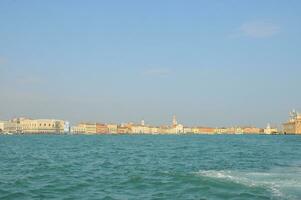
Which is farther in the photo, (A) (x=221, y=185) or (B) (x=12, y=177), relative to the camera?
(B) (x=12, y=177)

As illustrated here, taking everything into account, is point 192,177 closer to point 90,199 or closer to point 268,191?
point 268,191

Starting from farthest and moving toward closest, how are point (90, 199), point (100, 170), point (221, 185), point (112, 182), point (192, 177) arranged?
point (100, 170) < point (192, 177) < point (112, 182) < point (221, 185) < point (90, 199)

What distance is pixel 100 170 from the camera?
31.0 meters

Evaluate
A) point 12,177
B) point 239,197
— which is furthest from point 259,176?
point 12,177

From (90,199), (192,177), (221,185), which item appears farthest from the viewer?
(192,177)

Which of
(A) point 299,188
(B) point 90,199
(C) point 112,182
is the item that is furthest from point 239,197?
(C) point 112,182

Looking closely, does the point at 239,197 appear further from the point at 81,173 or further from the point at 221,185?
the point at 81,173

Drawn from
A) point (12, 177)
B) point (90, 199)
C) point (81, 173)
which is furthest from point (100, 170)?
point (90, 199)

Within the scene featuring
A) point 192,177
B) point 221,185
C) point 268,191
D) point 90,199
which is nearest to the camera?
point 90,199

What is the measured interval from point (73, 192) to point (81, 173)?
8126 millimetres

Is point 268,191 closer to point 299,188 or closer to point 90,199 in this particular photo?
point 299,188

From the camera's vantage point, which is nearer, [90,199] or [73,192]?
[90,199]

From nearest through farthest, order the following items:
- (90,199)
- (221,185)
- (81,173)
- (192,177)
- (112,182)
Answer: (90,199), (221,185), (112,182), (192,177), (81,173)

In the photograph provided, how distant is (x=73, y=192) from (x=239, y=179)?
8.68m
